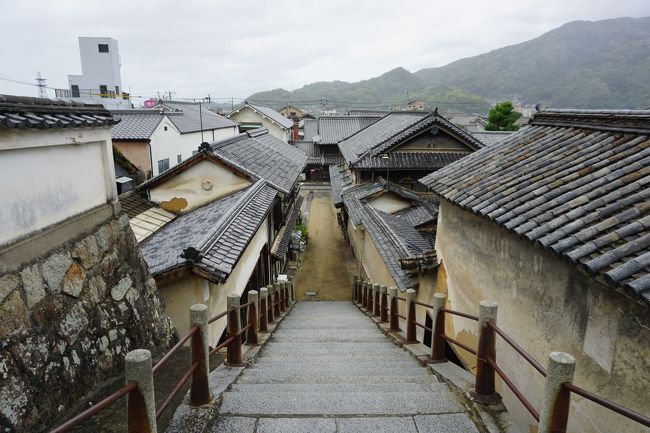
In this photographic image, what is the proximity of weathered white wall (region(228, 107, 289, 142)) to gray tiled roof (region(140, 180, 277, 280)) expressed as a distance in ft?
126

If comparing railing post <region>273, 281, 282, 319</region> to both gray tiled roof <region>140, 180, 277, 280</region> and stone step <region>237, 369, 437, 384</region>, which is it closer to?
gray tiled roof <region>140, 180, 277, 280</region>

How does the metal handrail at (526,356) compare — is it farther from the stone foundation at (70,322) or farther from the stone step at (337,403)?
the stone foundation at (70,322)

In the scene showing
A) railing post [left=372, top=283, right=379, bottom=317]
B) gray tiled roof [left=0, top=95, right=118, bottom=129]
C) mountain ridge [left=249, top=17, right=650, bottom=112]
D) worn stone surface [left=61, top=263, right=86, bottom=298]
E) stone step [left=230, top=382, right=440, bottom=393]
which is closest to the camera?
gray tiled roof [left=0, top=95, right=118, bottom=129]

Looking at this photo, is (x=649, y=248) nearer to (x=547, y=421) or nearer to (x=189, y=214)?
(x=547, y=421)

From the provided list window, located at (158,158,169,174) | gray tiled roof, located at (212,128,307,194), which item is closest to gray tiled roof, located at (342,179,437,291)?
gray tiled roof, located at (212,128,307,194)

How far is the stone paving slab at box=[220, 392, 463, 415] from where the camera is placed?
15.0 ft

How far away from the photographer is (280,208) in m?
18.2

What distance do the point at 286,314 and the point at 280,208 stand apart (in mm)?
5694

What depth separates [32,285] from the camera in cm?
445

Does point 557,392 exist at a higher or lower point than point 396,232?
higher

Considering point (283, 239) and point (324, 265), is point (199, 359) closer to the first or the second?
point (283, 239)

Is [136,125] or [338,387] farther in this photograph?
[136,125]

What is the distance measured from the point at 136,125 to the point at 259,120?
28398 mm

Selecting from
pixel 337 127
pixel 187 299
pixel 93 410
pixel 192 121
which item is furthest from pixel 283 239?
pixel 337 127
